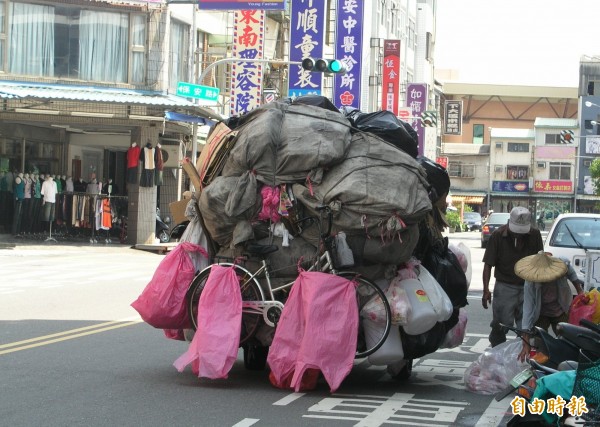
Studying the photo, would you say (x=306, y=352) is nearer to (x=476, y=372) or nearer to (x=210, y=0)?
(x=476, y=372)

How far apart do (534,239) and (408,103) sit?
4034 centimetres

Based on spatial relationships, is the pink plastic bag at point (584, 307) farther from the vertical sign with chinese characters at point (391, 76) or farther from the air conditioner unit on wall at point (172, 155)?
the vertical sign with chinese characters at point (391, 76)

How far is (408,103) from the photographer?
50.8m

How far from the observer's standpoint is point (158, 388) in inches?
352

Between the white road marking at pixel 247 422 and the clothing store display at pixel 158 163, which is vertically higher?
the clothing store display at pixel 158 163

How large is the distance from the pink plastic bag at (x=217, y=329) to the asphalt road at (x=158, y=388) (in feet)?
0.72

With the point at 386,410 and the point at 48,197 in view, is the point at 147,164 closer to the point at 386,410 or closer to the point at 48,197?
the point at 48,197

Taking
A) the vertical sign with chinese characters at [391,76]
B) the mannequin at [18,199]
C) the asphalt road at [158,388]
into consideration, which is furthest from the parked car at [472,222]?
the asphalt road at [158,388]

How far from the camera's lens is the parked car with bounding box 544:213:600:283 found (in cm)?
1512

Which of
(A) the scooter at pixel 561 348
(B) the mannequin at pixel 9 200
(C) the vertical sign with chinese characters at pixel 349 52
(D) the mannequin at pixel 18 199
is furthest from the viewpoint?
(C) the vertical sign with chinese characters at pixel 349 52

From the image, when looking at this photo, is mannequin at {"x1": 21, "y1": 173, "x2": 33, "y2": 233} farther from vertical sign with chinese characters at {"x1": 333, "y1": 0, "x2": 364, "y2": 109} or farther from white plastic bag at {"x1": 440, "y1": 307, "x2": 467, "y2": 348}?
white plastic bag at {"x1": 440, "y1": 307, "x2": 467, "y2": 348}

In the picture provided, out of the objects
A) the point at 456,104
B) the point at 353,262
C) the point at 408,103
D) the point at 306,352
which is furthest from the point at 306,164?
the point at 456,104

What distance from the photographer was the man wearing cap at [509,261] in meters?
10.8

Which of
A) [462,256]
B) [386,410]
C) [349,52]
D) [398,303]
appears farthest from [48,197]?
[386,410]
